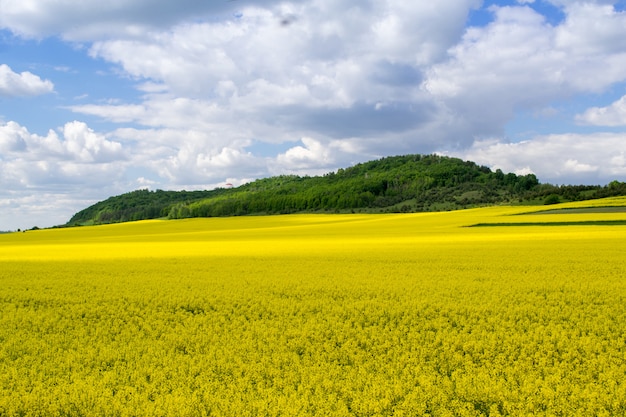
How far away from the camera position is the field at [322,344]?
24.4 ft

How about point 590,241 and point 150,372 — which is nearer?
point 150,372

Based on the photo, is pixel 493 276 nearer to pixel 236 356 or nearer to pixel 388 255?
pixel 388 255

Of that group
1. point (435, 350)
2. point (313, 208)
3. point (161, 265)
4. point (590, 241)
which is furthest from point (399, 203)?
point (435, 350)

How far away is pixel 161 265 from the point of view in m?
23.6

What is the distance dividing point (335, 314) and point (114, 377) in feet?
18.6

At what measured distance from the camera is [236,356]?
366 inches

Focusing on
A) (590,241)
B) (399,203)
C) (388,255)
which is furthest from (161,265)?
(399,203)

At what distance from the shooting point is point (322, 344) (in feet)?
32.6

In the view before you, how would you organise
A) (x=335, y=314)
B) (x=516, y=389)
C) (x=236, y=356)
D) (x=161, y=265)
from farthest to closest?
(x=161, y=265) → (x=335, y=314) → (x=236, y=356) → (x=516, y=389)

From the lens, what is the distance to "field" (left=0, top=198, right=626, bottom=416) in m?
7.44

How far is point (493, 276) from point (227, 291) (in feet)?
31.7

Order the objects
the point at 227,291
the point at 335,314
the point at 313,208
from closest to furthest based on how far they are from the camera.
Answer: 1. the point at 335,314
2. the point at 227,291
3. the point at 313,208

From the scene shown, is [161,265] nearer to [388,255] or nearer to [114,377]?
[388,255]

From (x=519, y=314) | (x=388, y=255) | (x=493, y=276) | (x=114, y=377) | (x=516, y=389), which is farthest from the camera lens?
(x=388, y=255)
